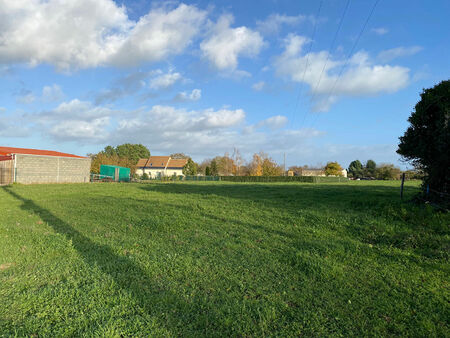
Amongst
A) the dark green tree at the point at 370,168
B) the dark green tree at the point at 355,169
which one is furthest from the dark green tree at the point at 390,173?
the dark green tree at the point at 355,169

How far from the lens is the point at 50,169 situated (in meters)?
27.2

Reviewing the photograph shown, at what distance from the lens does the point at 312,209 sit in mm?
8359

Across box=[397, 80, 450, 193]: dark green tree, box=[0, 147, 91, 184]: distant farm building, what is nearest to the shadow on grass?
box=[397, 80, 450, 193]: dark green tree

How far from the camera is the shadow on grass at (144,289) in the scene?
2.70 m

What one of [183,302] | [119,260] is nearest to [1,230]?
[119,260]

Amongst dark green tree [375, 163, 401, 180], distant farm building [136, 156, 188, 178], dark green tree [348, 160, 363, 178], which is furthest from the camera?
dark green tree [348, 160, 363, 178]

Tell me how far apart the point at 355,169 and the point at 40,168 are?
98.0 meters

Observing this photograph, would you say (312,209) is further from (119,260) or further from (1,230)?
(1,230)

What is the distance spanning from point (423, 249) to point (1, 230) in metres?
9.26

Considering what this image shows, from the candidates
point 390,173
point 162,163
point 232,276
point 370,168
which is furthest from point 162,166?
point 232,276

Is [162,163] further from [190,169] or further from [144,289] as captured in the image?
[144,289]

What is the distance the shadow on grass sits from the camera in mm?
2701

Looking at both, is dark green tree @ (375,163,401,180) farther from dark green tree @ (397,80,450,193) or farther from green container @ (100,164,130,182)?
dark green tree @ (397,80,450,193)

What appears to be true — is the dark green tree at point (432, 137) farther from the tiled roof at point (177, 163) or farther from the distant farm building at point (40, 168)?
the tiled roof at point (177, 163)
